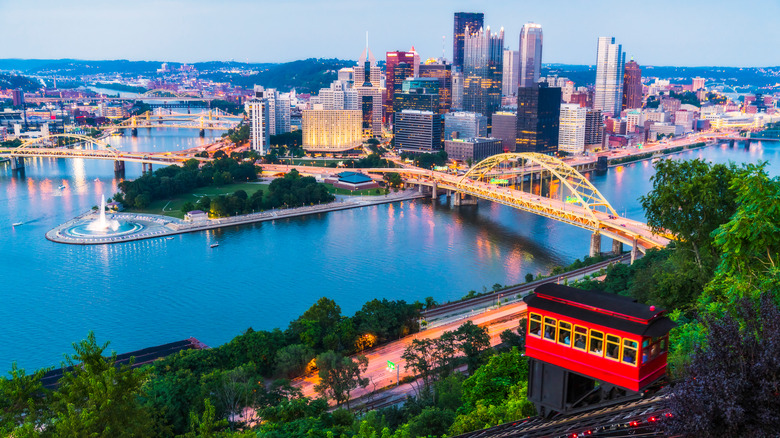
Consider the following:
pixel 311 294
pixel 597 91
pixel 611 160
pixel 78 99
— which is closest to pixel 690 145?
pixel 611 160

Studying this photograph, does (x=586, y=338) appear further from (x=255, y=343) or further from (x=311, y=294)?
(x=311, y=294)

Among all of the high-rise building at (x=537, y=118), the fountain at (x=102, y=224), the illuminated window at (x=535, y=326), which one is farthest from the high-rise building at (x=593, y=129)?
the illuminated window at (x=535, y=326)

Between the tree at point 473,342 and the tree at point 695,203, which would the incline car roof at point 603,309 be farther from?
the tree at point 695,203

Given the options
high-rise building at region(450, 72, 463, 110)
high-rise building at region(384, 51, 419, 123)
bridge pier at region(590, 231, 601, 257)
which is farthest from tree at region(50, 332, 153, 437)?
high-rise building at region(450, 72, 463, 110)

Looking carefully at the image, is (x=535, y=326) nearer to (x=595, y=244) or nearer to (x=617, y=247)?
(x=595, y=244)

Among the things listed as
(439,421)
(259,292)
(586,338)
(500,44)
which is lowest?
(259,292)

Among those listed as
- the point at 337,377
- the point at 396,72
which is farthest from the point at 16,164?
the point at 396,72
